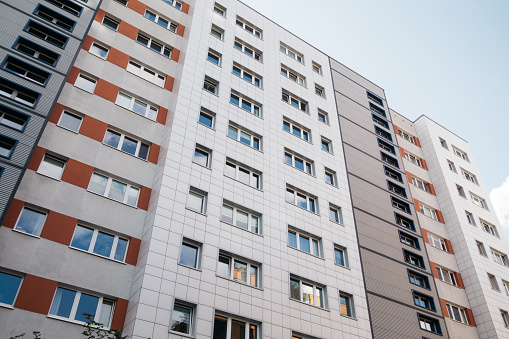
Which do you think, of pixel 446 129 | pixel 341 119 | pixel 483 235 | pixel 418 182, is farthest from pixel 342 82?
pixel 483 235

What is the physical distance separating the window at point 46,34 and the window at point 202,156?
426 inches

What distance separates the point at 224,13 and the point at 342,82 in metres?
15.0

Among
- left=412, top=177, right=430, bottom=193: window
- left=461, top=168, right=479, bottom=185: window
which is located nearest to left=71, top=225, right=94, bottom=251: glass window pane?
left=412, top=177, right=430, bottom=193: window

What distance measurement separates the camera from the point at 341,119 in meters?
41.5

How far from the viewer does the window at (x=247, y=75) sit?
35969mm

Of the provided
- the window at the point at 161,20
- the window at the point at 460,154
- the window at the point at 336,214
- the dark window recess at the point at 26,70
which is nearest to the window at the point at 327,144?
the window at the point at 336,214

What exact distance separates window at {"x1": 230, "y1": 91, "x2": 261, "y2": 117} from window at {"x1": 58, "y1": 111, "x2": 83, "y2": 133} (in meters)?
11.9

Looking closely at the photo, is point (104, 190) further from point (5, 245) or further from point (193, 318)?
point (193, 318)

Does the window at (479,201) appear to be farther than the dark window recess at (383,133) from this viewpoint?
Yes

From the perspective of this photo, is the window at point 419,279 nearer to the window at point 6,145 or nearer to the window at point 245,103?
the window at point 245,103

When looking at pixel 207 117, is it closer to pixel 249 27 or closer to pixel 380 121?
pixel 249 27

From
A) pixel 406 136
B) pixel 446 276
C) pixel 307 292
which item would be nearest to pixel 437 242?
pixel 446 276

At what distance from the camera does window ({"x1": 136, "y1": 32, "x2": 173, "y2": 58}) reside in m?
33.3

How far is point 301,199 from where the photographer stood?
31.8 meters
